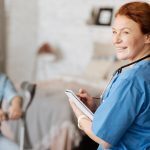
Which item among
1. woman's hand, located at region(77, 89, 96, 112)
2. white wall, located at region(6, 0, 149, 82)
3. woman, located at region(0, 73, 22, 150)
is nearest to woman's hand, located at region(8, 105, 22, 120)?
woman, located at region(0, 73, 22, 150)

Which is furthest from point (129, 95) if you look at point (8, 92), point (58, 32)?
point (58, 32)

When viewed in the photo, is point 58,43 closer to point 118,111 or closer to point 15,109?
point 15,109

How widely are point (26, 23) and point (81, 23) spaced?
0.70 metres

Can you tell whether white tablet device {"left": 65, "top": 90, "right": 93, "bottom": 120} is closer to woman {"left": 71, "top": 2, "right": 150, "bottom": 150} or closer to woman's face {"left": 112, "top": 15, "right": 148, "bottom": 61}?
woman {"left": 71, "top": 2, "right": 150, "bottom": 150}

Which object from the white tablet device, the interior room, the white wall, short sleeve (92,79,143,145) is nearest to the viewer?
short sleeve (92,79,143,145)

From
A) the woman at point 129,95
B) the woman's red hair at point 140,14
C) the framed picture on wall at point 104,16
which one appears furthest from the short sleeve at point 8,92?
the framed picture on wall at point 104,16

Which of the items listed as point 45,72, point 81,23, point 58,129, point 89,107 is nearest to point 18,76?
point 45,72

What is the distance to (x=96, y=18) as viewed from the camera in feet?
13.9

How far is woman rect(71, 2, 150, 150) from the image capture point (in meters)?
1.07

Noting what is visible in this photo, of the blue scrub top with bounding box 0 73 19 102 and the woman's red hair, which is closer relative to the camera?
the woman's red hair

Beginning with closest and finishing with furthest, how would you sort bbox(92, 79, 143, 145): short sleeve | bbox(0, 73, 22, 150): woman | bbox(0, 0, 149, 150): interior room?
1. bbox(92, 79, 143, 145): short sleeve
2. bbox(0, 73, 22, 150): woman
3. bbox(0, 0, 149, 150): interior room

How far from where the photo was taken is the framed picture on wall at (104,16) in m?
4.08

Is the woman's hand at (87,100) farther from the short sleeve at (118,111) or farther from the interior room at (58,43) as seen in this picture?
the interior room at (58,43)

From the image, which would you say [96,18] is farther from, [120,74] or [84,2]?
[120,74]
